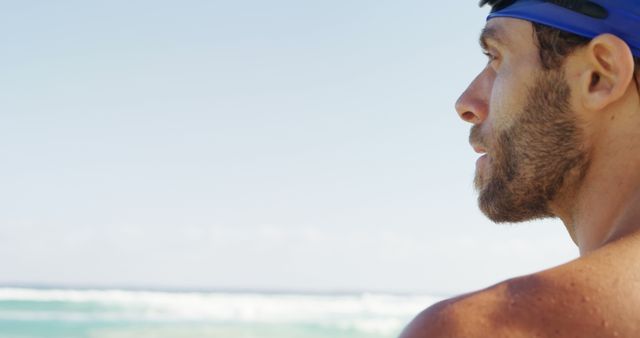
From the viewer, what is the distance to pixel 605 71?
1681 mm

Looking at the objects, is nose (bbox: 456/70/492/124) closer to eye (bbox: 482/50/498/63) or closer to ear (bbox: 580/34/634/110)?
eye (bbox: 482/50/498/63)

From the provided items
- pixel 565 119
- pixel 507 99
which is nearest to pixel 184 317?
pixel 507 99

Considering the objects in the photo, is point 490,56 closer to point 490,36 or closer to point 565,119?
point 490,36

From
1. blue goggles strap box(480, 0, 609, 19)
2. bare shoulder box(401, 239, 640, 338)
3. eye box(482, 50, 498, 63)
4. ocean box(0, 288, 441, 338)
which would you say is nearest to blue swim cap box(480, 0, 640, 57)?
blue goggles strap box(480, 0, 609, 19)

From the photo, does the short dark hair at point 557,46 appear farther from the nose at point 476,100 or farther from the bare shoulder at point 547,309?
the bare shoulder at point 547,309

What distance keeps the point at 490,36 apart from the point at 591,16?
25 centimetres

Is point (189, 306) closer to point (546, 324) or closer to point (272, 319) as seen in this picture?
point (272, 319)

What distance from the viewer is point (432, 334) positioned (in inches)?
47.7

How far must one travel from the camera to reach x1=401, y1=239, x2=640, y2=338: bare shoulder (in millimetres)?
1219

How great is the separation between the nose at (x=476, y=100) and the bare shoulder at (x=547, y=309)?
70 cm

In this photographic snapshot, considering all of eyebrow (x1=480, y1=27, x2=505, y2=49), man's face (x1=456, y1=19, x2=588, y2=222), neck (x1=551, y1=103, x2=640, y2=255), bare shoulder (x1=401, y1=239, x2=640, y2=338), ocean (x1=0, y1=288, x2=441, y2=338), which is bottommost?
bare shoulder (x1=401, y1=239, x2=640, y2=338)

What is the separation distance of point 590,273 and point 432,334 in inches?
10.0

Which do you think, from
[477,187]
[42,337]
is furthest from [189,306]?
[477,187]

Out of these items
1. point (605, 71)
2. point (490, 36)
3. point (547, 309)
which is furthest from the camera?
point (490, 36)
